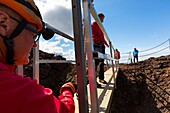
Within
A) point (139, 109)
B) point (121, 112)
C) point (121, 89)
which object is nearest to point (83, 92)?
point (121, 112)

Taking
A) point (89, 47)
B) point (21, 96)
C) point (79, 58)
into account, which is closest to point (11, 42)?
point (21, 96)

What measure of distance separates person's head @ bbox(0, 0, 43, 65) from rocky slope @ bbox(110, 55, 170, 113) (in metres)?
5.43

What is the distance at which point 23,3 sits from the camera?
79 centimetres

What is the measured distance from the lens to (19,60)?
32.4 inches

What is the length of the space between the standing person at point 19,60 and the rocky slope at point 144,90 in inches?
213

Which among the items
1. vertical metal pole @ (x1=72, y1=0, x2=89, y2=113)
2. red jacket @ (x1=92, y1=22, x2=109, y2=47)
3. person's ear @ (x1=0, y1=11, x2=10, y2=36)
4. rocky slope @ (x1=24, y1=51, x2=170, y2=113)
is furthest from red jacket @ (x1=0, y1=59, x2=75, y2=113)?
rocky slope @ (x1=24, y1=51, x2=170, y2=113)

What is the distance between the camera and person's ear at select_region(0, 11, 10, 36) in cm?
72

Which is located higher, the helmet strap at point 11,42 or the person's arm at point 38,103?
the helmet strap at point 11,42

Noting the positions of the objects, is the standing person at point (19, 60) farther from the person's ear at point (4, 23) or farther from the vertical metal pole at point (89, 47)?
the vertical metal pole at point (89, 47)

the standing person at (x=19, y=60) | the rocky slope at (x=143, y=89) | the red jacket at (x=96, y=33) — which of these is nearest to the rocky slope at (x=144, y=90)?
the rocky slope at (x=143, y=89)

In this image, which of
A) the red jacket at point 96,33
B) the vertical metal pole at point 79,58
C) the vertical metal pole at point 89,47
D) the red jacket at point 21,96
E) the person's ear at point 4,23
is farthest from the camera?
the red jacket at point 96,33

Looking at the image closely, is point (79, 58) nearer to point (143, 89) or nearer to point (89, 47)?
point (89, 47)

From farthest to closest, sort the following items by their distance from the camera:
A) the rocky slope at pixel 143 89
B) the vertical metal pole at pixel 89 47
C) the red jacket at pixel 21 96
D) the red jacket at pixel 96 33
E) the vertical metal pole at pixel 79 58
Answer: the rocky slope at pixel 143 89 → the red jacket at pixel 96 33 → the vertical metal pole at pixel 89 47 → the vertical metal pole at pixel 79 58 → the red jacket at pixel 21 96

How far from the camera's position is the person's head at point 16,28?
2.40ft
